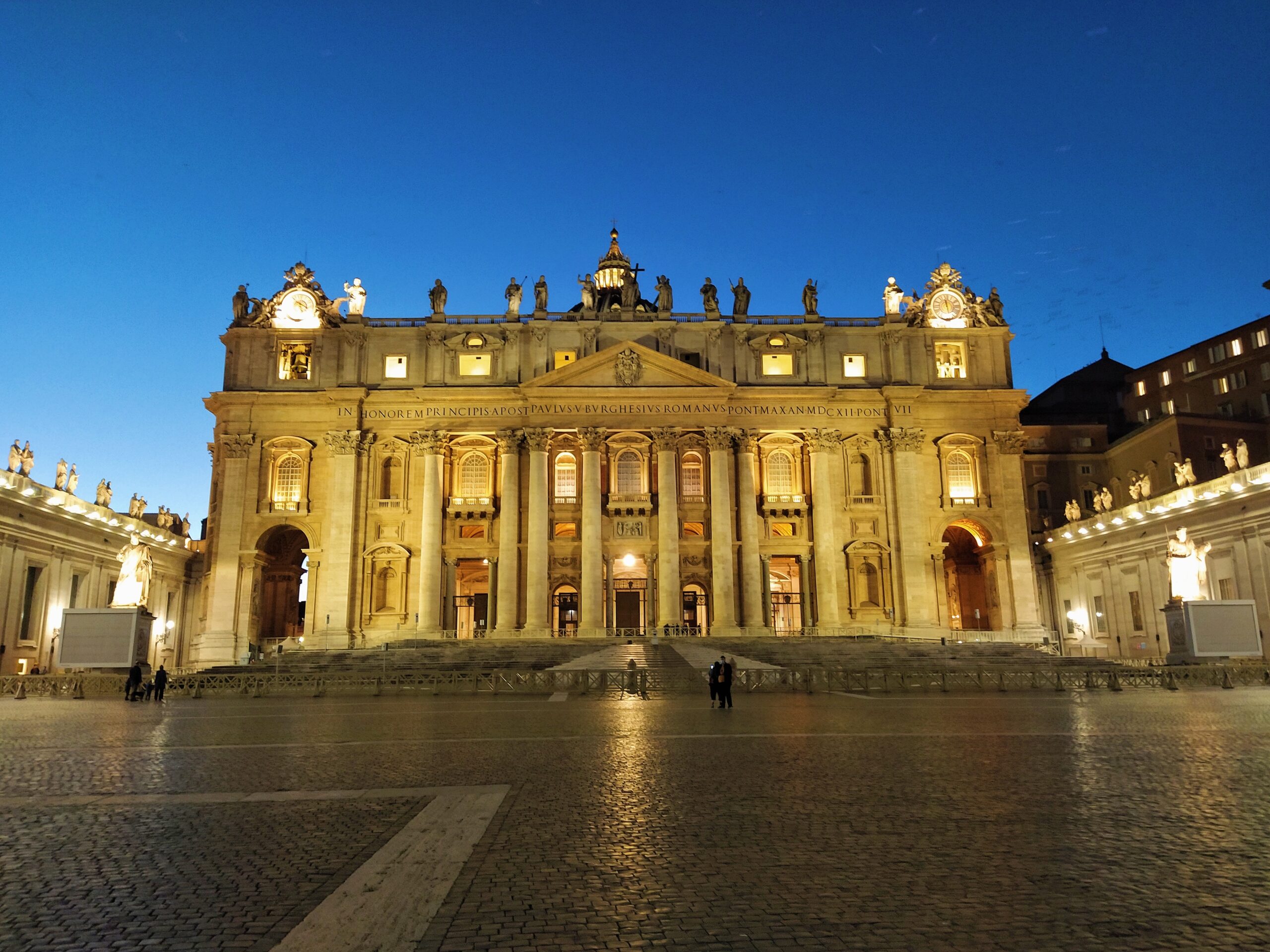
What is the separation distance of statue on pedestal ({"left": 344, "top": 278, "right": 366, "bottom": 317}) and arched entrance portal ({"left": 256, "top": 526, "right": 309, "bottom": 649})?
1274 centimetres

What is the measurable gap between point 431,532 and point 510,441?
639 centimetres

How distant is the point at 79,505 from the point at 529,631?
22.0 m

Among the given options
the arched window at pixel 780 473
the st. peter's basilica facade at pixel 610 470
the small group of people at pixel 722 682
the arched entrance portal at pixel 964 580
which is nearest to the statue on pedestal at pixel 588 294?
the st. peter's basilica facade at pixel 610 470

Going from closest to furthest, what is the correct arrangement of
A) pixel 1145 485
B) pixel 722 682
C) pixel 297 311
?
pixel 722 682, pixel 1145 485, pixel 297 311

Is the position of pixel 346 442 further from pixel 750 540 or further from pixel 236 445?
pixel 750 540

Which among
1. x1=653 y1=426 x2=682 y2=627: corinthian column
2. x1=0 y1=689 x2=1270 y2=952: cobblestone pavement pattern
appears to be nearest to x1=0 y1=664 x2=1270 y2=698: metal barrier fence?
x1=0 y1=689 x2=1270 y2=952: cobblestone pavement pattern

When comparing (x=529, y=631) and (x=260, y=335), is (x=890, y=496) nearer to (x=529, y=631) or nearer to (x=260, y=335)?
(x=529, y=631)

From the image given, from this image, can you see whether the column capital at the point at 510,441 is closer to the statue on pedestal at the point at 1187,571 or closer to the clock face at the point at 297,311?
the clock face at the point at 297,311

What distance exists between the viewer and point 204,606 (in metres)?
49.7

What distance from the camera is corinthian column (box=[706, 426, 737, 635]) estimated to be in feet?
157

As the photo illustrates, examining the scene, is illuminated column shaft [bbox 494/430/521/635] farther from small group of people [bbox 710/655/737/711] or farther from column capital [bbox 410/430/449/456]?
small group of people [bbox 710/655/737/711]

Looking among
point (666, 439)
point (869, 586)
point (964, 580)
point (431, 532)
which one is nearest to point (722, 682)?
point (666, 439)

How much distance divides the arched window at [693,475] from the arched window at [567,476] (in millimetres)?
5856

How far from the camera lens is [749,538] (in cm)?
4934
